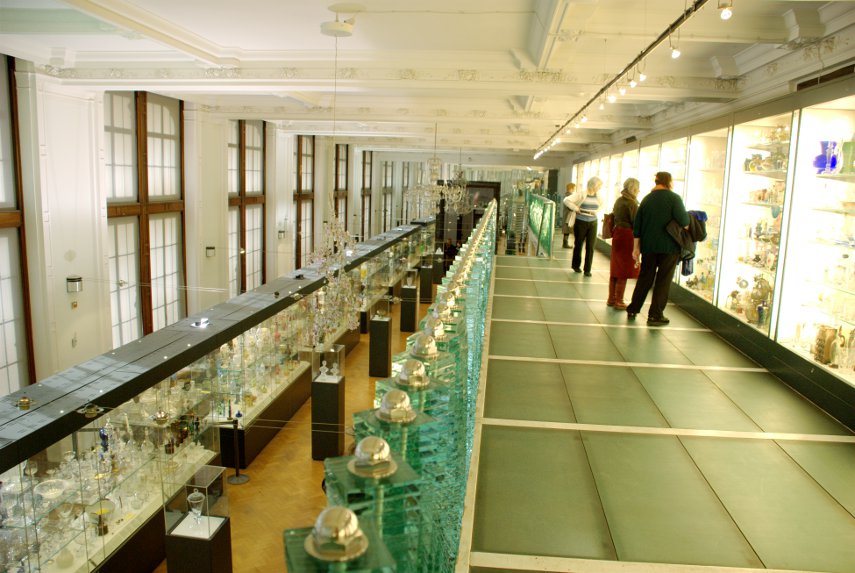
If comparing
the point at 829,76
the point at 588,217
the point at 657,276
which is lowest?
the point at 657,276

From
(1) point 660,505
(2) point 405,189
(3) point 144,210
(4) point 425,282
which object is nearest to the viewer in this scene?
(1) point 660,505

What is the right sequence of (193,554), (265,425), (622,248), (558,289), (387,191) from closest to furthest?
1. (193,554)
2. (265,425)
3. (622,248)
4. (558,289)
5. (387,191)

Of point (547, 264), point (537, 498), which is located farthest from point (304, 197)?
point (537, 498)

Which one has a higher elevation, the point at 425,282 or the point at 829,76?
the point at 829,76

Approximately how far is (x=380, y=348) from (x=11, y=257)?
5067 millimetres

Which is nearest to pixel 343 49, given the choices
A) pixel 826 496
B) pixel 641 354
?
pixel 641 354

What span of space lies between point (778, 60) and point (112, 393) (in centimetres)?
710

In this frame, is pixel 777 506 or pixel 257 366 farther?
pixel 257 366

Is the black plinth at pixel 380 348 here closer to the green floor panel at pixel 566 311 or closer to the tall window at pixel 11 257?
the green floor panel at pixel 566 311

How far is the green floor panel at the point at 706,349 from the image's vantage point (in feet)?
19.3

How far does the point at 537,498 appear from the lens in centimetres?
327

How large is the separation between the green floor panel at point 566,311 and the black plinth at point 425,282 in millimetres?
6798

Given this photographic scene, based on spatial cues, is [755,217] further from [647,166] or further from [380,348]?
[380,348]

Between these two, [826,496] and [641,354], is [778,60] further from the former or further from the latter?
[826,496]
